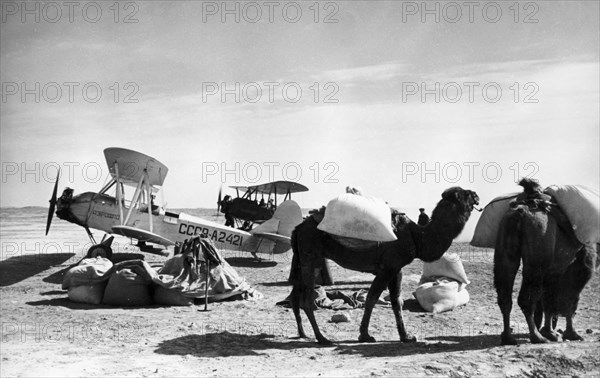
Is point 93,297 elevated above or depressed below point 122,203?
below

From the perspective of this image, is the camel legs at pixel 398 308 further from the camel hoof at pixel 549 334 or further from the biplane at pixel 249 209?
the biplane at pixel 249 209

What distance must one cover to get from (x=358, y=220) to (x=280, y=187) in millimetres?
22408

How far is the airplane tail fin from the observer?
765 inches

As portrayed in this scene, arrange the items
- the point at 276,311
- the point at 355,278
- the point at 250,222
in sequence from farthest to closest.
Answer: the point at 250,222 < the point at 355,278 < the point at 276,311

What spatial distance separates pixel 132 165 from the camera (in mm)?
18781

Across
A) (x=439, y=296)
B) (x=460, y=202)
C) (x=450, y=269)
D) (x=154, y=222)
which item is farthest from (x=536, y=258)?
(x=154, y=222)

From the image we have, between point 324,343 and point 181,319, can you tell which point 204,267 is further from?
point 324,343

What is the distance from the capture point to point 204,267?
39.7 feet

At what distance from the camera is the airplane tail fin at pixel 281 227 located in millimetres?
19438

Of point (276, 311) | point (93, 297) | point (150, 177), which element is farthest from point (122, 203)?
point (276, 311)

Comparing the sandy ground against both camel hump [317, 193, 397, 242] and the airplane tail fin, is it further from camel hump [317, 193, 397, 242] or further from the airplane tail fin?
the airplane tail fin

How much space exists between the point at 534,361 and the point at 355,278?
8.95m

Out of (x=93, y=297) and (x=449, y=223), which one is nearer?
(x=449, y=223)

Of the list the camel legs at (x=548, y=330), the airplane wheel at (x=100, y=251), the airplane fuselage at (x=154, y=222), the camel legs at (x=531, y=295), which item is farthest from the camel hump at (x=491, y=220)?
the airplane fuselage at (x=154, y=222)
